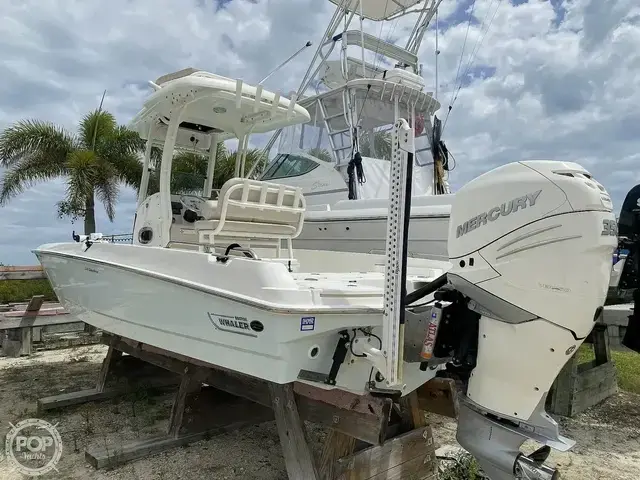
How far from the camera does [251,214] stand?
14.1 ft

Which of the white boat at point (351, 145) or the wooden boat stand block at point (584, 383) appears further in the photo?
the white boat at point (351, 145)

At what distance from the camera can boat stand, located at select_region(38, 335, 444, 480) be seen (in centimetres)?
313

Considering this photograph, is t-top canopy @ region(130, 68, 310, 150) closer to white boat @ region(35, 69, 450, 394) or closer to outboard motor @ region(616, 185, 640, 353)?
white boat @ region(35, 69, 450, 394)

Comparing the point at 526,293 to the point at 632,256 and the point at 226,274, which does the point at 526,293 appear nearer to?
the point at 632,256

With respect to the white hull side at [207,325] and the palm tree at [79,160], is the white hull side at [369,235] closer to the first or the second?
the white hull side at [207,325]

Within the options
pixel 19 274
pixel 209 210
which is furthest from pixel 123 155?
pixel 209 210

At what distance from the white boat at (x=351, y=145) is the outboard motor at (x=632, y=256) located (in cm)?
329

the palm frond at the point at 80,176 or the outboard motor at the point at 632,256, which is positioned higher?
the palm frond at the point at 80,176

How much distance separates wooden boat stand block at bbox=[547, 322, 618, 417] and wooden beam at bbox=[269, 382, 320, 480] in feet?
9.88

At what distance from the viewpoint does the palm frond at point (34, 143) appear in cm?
1489

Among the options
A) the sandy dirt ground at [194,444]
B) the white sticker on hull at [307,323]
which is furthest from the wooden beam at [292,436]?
the white sticker on hull at [307,323]

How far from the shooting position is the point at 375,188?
7.93 metres

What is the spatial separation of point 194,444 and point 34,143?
13723mm

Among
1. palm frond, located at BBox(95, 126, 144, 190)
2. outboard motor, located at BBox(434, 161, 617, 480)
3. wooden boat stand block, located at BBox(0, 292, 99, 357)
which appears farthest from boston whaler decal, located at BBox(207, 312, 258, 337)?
palm frond, located at BBox(95, 126, 144, 190)
